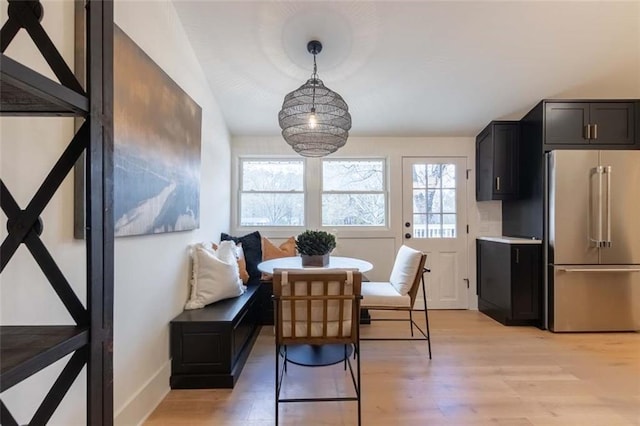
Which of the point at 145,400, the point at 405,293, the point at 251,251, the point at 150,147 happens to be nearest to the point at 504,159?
the point at 405,293

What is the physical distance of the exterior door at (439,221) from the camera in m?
3.94

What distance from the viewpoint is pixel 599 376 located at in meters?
2.27

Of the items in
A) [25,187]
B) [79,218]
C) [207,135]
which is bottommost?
[79,218]

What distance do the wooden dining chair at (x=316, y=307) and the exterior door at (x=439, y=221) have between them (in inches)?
91.1

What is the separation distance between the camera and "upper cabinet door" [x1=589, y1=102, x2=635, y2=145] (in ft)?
10.3

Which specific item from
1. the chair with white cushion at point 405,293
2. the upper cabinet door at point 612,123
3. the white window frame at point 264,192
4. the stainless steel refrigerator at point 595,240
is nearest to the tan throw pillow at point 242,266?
the white window frame at point 264,192

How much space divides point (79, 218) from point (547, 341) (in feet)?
12.2

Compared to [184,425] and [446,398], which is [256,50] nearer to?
[184,425]

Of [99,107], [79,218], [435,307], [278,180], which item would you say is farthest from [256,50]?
[435,307]

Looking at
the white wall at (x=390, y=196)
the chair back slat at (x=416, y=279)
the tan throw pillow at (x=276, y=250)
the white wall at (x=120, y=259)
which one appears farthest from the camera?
the white wall at (x=390, y=196)

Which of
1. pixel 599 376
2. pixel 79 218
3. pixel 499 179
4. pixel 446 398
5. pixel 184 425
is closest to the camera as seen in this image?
pixel 79 218

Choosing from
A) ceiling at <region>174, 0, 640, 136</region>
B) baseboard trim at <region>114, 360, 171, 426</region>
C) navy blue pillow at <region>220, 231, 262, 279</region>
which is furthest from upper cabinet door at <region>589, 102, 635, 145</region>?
baseboard trim at <region>114, 360, 171, 426</region>

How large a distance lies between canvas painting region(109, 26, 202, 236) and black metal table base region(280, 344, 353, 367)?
1.27 m

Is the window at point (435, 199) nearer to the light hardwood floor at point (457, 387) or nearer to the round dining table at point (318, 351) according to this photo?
the light hardwood floor at point (457, 387)
